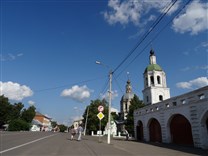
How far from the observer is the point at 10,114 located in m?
79.6

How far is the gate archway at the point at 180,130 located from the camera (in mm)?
20141

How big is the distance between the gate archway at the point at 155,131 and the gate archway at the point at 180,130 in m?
2.94

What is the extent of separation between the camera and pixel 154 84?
201ft

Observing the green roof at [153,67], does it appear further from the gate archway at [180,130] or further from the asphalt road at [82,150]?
the asphalt road at [82,150]

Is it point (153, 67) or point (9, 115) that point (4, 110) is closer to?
point (9, 115)

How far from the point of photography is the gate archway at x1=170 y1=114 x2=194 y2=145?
2014 centimetres

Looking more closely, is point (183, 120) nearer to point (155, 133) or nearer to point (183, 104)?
point (183, 104)

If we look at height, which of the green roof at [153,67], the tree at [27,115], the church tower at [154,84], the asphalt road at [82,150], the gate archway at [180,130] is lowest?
the asphalt road at [82,150]

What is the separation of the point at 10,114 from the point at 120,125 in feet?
132

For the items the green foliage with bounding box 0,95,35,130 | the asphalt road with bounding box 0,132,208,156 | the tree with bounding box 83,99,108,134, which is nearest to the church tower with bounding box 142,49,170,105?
the tree with bounding box 83,99,108,134

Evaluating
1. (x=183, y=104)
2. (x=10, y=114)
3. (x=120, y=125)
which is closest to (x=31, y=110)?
(x=10, y=114)

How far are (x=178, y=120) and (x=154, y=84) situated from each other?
40.4 metres

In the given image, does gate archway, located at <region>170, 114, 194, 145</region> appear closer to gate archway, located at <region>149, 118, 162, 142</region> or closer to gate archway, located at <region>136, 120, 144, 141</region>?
gate archway, located at <region>149, 118, 162, 142</region>

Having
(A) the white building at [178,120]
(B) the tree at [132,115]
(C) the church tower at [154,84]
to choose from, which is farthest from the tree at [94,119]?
(A) the white building at [178,120]
